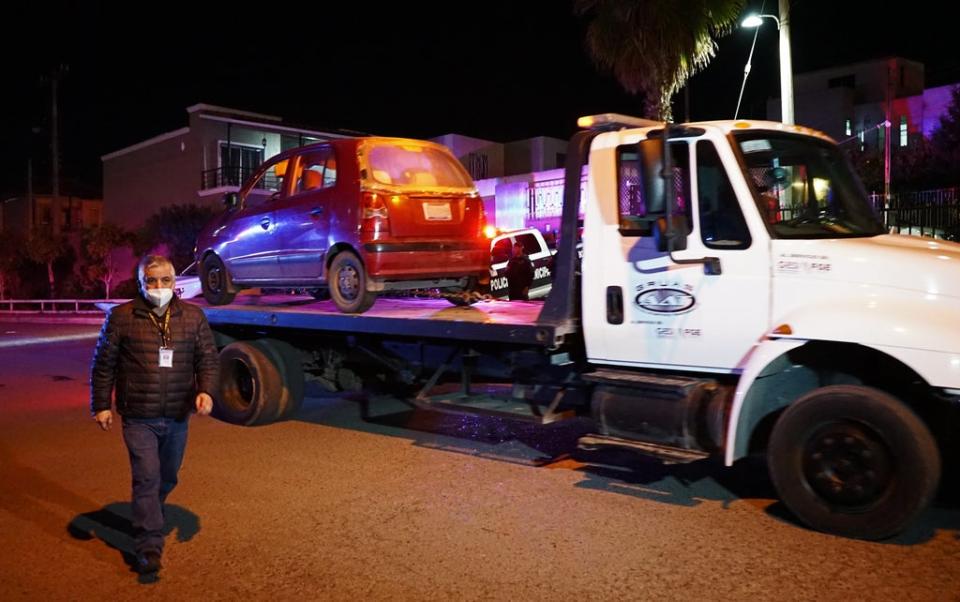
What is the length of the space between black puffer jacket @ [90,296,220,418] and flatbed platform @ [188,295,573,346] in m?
2.44

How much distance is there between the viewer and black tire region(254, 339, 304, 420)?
29.6ft

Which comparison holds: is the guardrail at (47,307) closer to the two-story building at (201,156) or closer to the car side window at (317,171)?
the two-story building at (201,156)

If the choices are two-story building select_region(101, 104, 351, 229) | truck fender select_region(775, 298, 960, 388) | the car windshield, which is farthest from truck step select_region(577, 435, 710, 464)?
two-story building select_region(101, 104, 351, 229)

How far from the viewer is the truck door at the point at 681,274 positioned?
561 centimetres

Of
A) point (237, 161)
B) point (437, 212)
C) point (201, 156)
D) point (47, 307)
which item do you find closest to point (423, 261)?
point (437, 212)

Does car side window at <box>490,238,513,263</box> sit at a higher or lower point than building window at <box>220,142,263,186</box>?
lower

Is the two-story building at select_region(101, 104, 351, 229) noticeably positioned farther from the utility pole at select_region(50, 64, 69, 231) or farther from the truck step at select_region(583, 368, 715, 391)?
the truck step at select_region(583, 368, 715, 391)

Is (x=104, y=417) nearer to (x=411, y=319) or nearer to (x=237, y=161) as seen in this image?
(x=411, y=319)

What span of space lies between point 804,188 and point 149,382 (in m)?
4.46

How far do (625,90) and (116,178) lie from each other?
1372 inches

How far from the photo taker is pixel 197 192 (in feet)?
125

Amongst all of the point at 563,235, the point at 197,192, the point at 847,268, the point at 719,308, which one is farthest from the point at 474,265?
the point at 197,192

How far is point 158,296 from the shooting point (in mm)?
4965

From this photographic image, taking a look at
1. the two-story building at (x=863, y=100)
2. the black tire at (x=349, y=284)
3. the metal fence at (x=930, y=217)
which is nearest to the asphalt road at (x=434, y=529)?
the black tire at (x=349, y=284)
